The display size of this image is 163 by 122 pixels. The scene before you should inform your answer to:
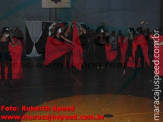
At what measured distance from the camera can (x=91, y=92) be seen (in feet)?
24.0

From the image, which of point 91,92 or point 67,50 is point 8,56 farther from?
point 91,92

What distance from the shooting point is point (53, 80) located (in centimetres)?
930

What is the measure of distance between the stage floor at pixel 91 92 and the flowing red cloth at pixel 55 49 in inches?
49.7

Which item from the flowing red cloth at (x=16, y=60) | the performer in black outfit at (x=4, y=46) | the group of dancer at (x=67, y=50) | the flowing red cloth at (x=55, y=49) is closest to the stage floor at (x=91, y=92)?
the flowing red cloth at (x=16, y=60)

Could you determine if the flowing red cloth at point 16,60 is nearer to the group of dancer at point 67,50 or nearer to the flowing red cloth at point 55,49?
the group of dancer at point 67,50

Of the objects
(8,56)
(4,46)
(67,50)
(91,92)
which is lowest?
(91,92)

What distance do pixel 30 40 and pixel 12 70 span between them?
728 centimetres

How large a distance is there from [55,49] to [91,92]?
5268mm

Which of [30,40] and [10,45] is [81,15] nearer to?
[30,40]

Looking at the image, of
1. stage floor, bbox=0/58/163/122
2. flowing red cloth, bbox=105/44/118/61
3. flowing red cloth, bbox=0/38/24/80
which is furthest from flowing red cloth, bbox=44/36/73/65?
flowing red cloth, bbox=105/44/118/61

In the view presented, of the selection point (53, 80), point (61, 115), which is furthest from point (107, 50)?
point (61, 115)

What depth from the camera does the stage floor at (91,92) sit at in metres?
5.56

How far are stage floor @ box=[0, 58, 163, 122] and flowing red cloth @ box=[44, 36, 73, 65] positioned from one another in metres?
1.26

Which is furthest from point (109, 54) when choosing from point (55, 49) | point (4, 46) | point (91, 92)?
point (91, 92)
